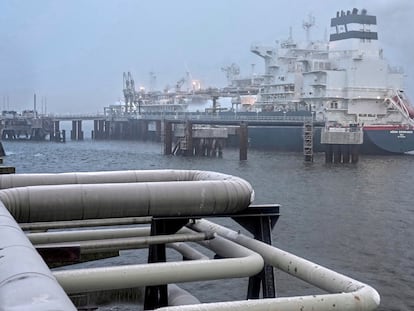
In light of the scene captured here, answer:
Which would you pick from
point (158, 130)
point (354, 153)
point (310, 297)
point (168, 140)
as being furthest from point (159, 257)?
point (158, 130)

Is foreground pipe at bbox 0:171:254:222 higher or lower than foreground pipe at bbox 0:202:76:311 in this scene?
lower

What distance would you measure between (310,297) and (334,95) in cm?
7413

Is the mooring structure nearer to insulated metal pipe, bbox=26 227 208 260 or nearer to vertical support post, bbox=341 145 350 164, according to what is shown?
insulated metal pipe, bbox=26 227 208 260

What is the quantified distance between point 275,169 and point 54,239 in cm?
4479

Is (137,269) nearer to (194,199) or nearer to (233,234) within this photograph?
(194,199)

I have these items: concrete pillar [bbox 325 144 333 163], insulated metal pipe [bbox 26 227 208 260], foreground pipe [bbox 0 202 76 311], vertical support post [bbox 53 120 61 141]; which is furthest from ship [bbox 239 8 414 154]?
foreground pipe [bbox 0 202 76 311]

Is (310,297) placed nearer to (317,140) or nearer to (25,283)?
(25,283)

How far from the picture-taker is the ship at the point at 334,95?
70688 mm

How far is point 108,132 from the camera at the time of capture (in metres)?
139

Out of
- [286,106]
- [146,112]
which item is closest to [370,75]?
[286,106]

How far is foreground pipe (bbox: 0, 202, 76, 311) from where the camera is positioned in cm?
244

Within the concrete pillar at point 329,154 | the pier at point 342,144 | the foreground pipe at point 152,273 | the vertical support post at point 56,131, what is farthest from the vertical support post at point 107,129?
the foreground pipe at point 152,273

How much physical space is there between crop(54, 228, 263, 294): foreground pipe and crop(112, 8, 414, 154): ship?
192ft

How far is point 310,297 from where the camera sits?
4.57 meters
